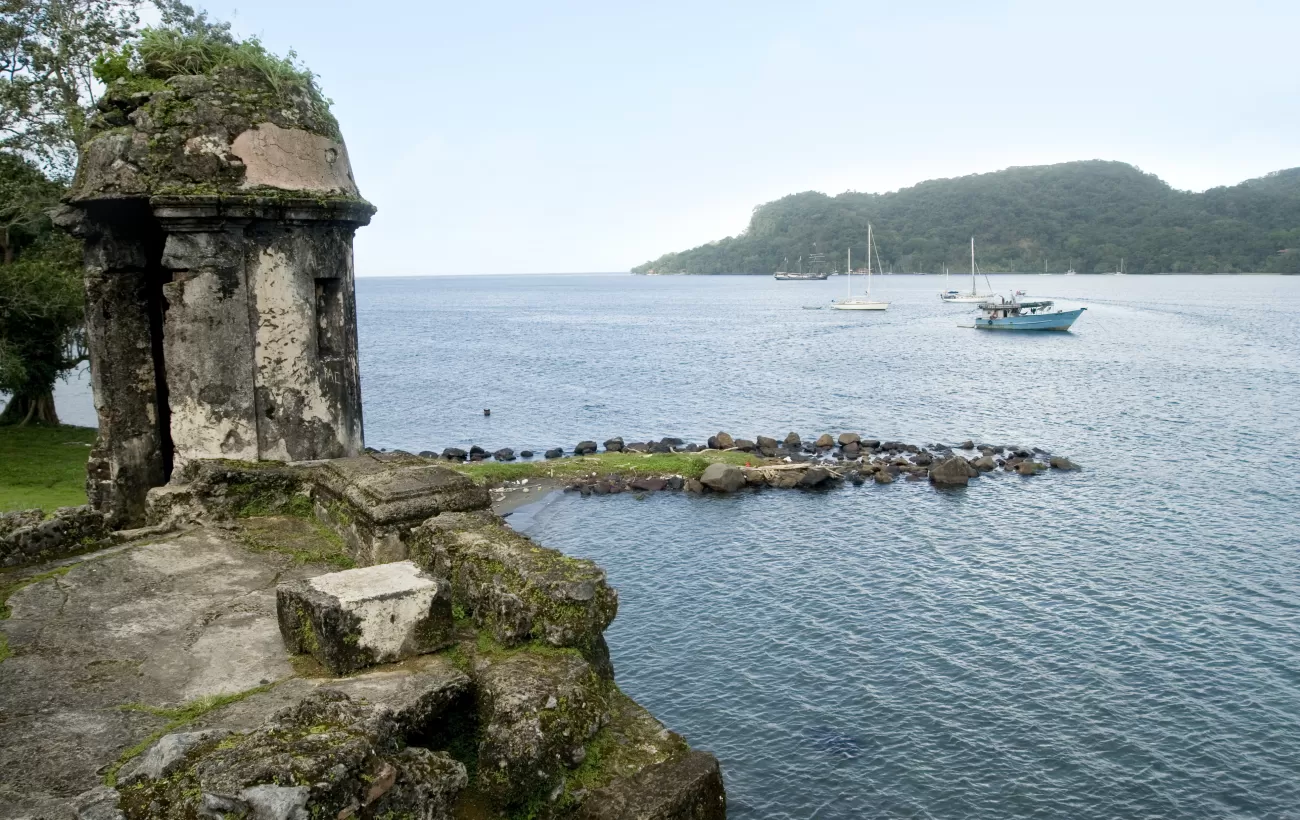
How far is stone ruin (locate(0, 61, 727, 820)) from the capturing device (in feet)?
16.1

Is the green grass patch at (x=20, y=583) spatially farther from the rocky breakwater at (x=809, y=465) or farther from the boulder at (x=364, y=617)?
the rocky breakwater at (x=809, y=465)

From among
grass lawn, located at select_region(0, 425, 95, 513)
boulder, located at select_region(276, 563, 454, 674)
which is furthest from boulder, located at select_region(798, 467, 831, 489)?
boulder, located at select_region(276, 563, 454, 674)

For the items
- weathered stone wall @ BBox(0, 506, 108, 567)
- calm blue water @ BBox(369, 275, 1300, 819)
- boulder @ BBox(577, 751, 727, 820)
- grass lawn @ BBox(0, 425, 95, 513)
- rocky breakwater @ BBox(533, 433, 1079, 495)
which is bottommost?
calm blue water @ BBox(369, 275, 1300, 819)

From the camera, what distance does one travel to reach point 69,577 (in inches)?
305

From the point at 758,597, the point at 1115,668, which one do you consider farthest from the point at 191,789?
the point at 758,597

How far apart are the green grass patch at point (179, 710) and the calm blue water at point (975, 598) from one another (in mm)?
10295

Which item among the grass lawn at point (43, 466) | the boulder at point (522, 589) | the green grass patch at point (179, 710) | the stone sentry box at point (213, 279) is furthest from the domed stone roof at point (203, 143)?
the grass lawn at point (43, 466)

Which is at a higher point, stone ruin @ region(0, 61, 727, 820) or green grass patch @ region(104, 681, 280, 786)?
stone ruin @ region(0, 61, 727, 820)

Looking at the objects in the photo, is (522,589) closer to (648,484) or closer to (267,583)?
(267,583)

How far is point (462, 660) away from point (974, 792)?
37.3ft

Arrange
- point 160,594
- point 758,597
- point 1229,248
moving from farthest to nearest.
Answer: point 1229,248 < point 758,597 < point 160,594

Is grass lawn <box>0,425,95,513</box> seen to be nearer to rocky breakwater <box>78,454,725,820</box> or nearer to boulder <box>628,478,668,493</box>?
boulder <box>628,478,668,493</box>

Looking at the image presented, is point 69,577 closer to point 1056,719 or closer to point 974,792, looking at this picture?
point 974,792

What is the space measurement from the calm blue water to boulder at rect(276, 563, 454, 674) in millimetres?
9766
